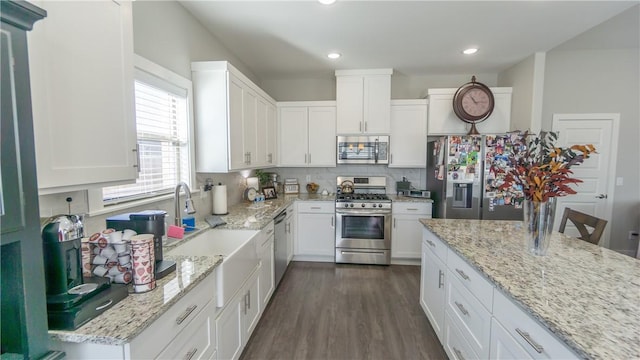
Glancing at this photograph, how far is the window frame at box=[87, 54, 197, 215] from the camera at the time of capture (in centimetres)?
147

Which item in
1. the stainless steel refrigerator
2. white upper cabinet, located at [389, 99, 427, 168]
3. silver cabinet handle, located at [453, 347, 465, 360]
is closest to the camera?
silver cabinet handle, located at [453, 347, 465, 360]

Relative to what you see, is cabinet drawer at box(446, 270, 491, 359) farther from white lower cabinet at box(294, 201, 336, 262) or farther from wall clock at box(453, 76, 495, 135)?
wall clock at box(453, 76, 495, 135)

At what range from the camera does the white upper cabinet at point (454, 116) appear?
3664mm

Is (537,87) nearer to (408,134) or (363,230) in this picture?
(408,134)

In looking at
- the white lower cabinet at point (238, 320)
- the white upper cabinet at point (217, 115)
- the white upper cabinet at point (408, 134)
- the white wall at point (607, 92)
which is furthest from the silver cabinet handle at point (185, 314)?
the white wall at point (607, 92)

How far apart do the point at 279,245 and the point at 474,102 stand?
3044 mm

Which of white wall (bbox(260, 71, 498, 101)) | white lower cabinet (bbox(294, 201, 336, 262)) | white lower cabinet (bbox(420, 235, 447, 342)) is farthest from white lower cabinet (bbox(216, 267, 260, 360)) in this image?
white wall (bbox(260, 71, 498, 101))

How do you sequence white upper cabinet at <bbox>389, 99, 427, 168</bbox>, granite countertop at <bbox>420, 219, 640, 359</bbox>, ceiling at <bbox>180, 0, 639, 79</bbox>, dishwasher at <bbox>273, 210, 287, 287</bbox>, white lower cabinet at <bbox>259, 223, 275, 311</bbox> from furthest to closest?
white upper cabinet at <bbox>389, 99, 427, 168</bbox>
dishwasher at <bbox>273, 210, 287, 287</bbox>
white lower cabinet at <bbox>259, 223, 275, 311</bbox>
ceiling at <bbox>180, 0, 639, 79</bbox>
granite countertop at <bbox>420, 219, 640, 359</bbox>

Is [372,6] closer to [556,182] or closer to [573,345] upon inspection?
[556,182]

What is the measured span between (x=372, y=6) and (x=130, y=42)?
182 centimetres

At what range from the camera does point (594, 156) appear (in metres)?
3.88

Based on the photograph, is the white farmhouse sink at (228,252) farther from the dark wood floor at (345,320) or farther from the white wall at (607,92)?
the white wall at (607,92)

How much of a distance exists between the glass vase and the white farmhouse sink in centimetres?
177

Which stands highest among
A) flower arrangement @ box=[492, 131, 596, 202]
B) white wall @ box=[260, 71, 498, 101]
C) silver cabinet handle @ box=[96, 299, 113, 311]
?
white wall @ box=[260, 71, 498, 101]
